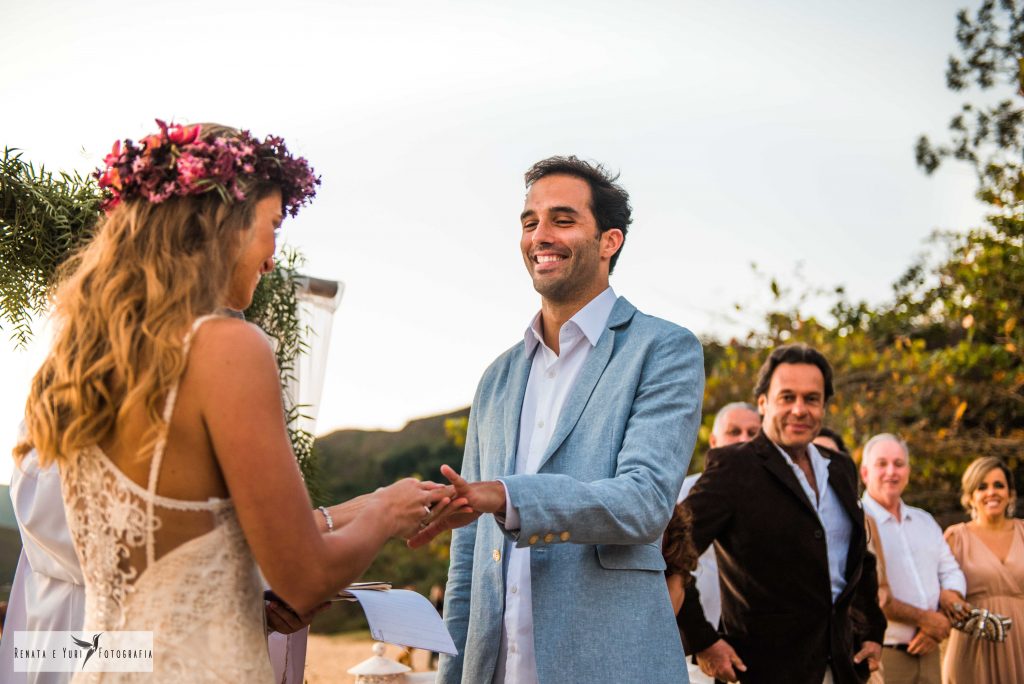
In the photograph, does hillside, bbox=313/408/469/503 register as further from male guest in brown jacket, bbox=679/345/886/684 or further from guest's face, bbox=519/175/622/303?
guest's face, bbox=519/175/622/303

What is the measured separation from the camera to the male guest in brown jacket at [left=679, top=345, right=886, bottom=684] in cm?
411

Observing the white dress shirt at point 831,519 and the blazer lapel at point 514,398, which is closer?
the blazer lapel at point 514,398

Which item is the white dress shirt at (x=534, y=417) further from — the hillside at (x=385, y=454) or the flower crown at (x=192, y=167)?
the hillside at (x=385, y=454)

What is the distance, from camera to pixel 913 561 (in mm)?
6129

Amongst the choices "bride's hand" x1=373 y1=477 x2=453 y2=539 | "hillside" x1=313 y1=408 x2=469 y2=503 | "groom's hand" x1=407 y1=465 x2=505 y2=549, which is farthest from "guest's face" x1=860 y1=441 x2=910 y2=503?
"hillside" x1=313 y1=408 x2=469 y2=503

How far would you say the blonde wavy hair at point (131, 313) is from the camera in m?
1.78

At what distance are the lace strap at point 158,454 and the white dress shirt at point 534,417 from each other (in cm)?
115

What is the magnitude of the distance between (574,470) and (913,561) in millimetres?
4306

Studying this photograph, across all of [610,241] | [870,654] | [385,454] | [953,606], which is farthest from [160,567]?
[385,454]

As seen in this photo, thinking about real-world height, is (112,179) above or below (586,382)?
above

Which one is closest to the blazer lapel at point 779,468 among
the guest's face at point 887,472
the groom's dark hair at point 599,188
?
the groom's dark hair at point 599,188

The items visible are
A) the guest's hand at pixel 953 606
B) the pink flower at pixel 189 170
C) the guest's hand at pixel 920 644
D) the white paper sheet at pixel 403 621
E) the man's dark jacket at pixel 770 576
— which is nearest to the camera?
the pink flower at pixel 189 170

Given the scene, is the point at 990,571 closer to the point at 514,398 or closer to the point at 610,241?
the point at 610,241

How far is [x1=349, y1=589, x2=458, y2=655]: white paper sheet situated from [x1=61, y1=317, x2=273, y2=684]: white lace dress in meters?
0.38
